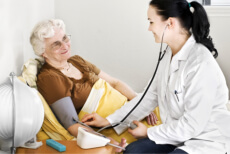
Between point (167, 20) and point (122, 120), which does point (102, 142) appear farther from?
point (167, 20)

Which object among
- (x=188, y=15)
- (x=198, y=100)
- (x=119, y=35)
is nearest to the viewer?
(x=198, y=100)

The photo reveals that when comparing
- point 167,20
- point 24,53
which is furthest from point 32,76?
point 167,20

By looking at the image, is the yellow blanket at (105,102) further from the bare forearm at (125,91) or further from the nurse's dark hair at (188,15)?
the nurse's dark hair at (188,15)

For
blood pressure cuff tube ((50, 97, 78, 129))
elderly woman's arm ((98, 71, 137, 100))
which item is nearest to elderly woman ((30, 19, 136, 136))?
blood pressure cuff tube ((50, 97, 78, 129))

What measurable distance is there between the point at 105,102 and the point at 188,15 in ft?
2.24

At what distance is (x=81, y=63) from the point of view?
7.32 feet

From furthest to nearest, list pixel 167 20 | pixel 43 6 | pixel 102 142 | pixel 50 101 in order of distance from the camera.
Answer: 1. pixel 43 6
2. pixel 50 101
3. pixel 167 20
4. pixel 102 142

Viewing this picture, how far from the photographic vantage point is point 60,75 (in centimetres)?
196

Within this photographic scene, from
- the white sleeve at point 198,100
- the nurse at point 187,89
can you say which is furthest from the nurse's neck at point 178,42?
the white sleeve at point 198,100

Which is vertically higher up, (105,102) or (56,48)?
→ (56,48)

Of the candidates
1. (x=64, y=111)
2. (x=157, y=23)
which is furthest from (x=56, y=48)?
(x=157, y=23)

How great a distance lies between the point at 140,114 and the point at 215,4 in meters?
1.55

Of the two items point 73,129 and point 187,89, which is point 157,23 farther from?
point 73,129

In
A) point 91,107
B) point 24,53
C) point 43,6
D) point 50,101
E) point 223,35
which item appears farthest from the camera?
point 223,35
